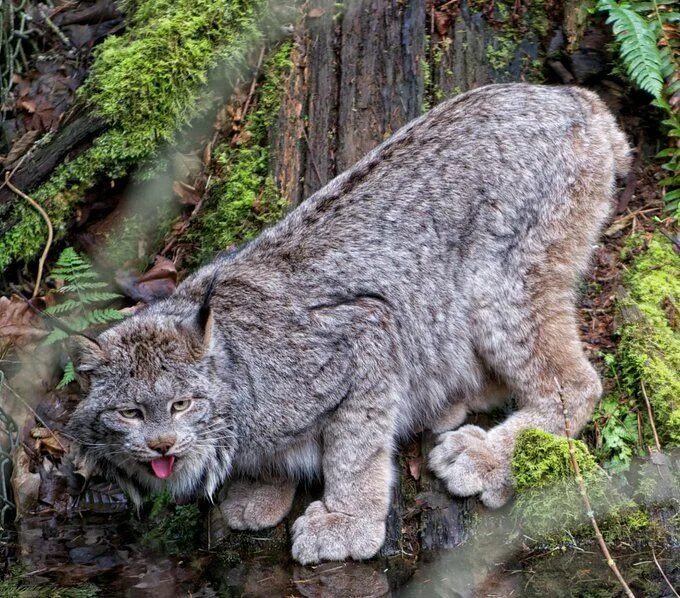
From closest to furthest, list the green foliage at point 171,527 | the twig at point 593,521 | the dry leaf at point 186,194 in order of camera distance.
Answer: the twig at point 593,521 < the green foliage at point 171,527 < the dry leaf at point 186,194

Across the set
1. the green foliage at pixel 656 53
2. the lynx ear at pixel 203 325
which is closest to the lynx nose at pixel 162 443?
the lynx ear at pixel 203 325

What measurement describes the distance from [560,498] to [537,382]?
0.64 m

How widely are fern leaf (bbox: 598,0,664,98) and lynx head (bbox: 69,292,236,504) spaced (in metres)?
2.84

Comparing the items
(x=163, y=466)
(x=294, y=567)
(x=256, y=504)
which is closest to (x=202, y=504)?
(x=256, y=504)

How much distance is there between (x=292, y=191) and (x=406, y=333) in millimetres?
1328

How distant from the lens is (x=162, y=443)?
445 centimetres

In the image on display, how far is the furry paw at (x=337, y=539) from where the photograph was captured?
183 inches

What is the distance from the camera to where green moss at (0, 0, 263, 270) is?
595cm

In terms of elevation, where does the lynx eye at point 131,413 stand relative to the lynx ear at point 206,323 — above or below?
below

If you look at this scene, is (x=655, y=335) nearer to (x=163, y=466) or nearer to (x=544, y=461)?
(x=544, y=461)

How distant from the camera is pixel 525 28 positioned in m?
6.08

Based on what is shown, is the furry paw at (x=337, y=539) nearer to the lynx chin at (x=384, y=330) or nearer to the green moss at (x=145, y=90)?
the lynx chin at (x=384, y=330)

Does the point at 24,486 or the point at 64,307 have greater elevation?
the point at 64,307

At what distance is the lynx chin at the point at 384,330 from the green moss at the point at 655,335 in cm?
29
